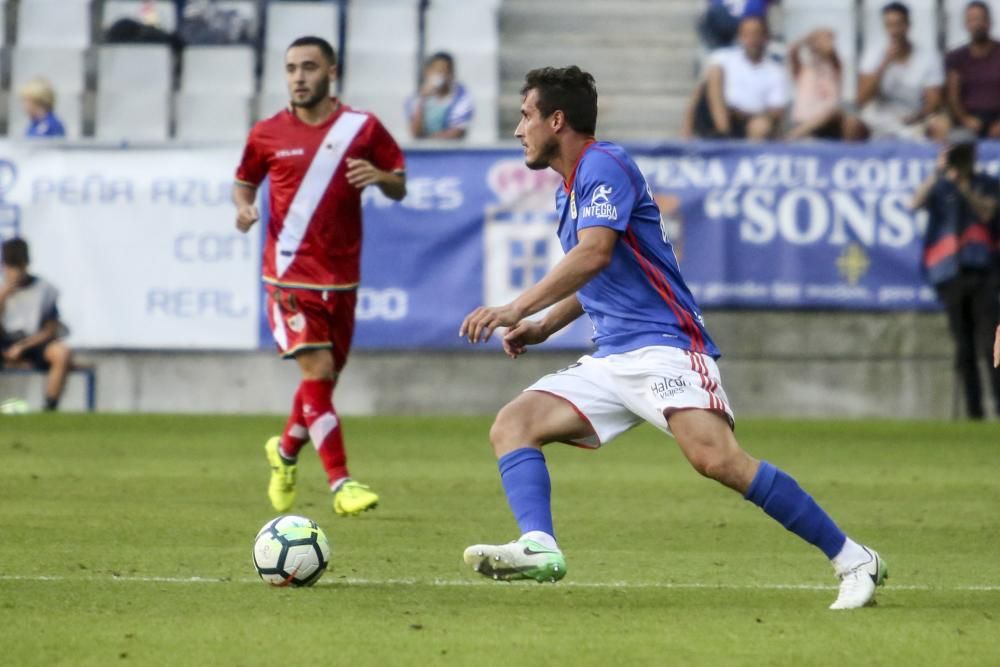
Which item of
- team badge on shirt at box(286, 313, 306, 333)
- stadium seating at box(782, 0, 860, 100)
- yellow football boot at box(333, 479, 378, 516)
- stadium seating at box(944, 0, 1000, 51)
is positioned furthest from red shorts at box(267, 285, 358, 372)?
stadium seating at box(944, 0, 1000, 51)

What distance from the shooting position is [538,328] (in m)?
6.82

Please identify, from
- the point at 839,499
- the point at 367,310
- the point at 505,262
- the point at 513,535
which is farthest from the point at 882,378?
the point at 513,535

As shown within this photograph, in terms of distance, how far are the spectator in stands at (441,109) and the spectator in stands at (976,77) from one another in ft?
14.4

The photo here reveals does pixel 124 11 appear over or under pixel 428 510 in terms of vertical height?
over

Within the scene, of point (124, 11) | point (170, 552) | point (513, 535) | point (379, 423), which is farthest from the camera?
point (124, 11)

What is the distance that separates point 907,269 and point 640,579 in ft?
30.7

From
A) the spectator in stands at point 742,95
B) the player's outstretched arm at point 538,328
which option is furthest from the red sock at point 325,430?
the spectator in stands at point 742,95

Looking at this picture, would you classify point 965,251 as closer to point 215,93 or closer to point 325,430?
point 215,93

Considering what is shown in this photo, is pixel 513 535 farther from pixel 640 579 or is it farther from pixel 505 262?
pixel 505 262

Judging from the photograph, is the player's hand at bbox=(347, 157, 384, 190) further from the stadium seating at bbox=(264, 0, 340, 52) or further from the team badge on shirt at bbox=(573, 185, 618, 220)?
the stadium seating at bbox=(264, 0, 340, 52)

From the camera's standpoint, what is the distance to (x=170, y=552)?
7.97 meters

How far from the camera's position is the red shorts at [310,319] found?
9.82 m

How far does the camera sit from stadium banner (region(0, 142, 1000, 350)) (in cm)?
1603

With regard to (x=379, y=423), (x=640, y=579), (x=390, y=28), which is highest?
(x=390, y=28)
